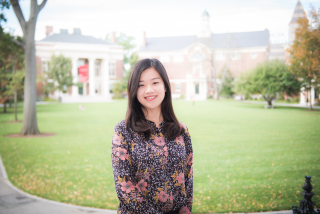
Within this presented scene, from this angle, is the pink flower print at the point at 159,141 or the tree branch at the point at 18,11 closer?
the pink flower print at the point at 159,141

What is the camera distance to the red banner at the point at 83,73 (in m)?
48.5

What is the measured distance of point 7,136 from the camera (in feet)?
40.1

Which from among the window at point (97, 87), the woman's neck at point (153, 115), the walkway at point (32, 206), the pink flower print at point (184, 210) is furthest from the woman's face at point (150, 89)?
the window at point (97, 87)

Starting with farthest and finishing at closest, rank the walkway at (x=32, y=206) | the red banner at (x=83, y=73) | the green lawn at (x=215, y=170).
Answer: the red banner at (x=83, y=73) < the green lawn at (x=215, y=170) < the walkway at (x=32, y=206)

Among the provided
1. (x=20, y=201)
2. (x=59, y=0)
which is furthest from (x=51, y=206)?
(x=59, y=0)

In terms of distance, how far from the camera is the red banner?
48500 millimetres

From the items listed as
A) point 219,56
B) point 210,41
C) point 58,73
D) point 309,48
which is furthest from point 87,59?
point 309,48

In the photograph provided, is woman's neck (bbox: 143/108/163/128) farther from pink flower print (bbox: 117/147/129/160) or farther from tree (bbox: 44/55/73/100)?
tree (bbox: 44/55/73/100)

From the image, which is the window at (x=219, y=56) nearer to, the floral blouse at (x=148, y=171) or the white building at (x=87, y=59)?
the white building at (x=87, y=59)

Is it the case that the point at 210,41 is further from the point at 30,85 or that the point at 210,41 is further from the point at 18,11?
the point at 18,11

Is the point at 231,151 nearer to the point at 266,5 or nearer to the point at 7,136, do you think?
the point at 266,5

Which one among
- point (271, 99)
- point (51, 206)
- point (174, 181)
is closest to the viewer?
point (174, 181)

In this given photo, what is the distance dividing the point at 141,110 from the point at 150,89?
0.77 feet

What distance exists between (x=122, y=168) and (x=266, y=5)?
5063 mm
